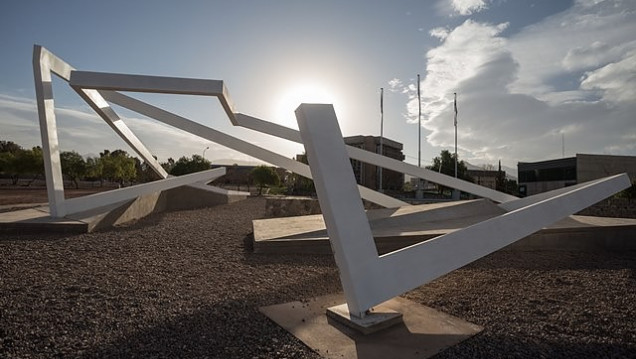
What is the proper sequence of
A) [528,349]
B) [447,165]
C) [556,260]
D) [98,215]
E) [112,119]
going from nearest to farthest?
[528,349], [556,260], [98,215], [112,119], [447,165]

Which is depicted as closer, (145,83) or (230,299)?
(230,299)

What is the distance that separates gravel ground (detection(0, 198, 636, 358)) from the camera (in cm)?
376

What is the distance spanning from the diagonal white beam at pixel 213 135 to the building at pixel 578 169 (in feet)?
154

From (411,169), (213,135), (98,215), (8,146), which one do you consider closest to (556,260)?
(411,169)

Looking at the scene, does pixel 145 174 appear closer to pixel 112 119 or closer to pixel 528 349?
pixel 112 119

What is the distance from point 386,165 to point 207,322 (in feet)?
25.4

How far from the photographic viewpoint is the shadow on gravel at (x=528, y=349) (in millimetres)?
3613

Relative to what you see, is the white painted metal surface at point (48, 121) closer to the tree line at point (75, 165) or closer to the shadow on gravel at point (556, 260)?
the shadow on gravel at point (556, 260)

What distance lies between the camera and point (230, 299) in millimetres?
5191

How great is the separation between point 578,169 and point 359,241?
54564 mm

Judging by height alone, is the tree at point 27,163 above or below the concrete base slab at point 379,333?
above

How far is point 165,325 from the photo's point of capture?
4.25 m

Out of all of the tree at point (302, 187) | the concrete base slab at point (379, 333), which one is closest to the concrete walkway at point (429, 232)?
the concrete base slab at point (379, 333)

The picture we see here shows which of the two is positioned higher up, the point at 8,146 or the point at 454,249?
the point at 8,146
